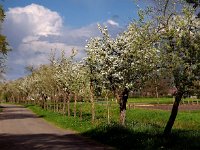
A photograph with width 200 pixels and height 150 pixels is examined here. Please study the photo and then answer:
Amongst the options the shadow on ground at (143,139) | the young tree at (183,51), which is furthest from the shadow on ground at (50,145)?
the young tree at (183,51)

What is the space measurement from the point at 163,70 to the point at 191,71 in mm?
1582

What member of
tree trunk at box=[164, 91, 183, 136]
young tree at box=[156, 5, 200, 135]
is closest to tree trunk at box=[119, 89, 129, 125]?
tree trunk at box=[164, 91, 183, 136]

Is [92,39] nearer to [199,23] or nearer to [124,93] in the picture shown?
[124,93]

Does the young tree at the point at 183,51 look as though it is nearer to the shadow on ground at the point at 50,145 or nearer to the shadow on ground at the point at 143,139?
the shadow on ground at the point at 143,139

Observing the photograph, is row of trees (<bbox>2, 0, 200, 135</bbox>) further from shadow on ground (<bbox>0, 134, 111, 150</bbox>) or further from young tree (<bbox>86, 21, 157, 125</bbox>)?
shadow on ground (<bbox>0, 134, 111, 150</bbox>)

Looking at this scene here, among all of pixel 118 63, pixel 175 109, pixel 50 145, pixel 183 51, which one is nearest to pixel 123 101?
pixel 118 63

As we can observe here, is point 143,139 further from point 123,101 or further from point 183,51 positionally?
point 123,101

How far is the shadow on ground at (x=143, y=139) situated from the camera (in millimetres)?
19156

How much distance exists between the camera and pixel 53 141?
2581 cm

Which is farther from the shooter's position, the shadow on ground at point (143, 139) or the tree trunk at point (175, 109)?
the tree trunk at point (175, 109)

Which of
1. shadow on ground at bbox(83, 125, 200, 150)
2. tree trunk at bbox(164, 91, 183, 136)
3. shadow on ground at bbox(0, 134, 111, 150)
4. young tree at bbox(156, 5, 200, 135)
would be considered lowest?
shadow on ground at bbox(0, 134, 111, 150)

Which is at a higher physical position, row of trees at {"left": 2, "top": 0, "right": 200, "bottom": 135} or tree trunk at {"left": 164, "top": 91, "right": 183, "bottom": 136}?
row of trees at {"left": 2, "top": 0, "right": 200, "bottom": 135}

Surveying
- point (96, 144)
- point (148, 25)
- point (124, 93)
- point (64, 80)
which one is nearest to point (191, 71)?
point (148, 25)

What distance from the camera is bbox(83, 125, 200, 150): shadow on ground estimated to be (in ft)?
62.8
